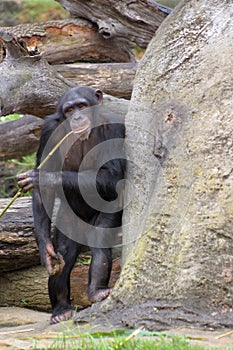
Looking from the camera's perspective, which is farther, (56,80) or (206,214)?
(56,80)

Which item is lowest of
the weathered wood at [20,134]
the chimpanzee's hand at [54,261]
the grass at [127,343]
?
the weathered wood at [20,134]

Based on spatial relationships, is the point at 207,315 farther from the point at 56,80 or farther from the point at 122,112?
the point at 56,80

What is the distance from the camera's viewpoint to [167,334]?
345 cm

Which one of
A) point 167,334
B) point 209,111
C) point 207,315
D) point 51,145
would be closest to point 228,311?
point 207,315

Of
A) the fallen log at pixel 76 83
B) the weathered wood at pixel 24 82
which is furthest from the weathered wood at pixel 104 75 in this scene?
the weathered wood at pixel 24 82

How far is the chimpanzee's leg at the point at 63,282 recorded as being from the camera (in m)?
5.19

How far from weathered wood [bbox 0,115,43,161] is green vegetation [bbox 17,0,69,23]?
608 centimetres

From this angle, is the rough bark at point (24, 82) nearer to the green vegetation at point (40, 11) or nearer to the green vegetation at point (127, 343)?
the green vegetation at point (127, 343)

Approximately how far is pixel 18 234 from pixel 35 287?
2.08 ft

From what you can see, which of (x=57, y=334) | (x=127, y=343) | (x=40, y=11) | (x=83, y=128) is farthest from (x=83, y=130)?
(x=40, y=11)

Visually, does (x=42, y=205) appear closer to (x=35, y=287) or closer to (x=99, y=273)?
(x=99, y=273)

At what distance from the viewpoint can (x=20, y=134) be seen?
24.9ft

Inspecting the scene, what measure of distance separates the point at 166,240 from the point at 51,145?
1.61m

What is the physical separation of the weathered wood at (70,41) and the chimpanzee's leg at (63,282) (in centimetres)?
261
